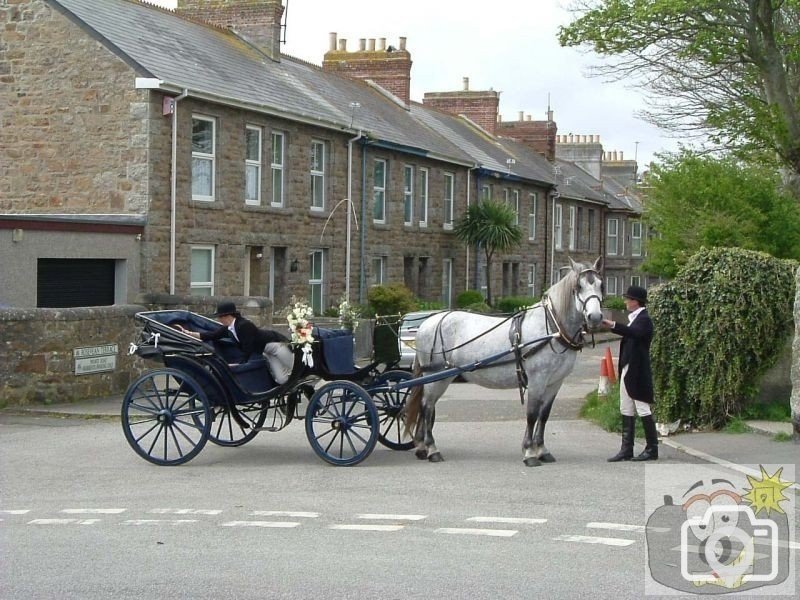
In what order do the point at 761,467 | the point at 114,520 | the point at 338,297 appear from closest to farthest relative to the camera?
the point at 114,520, the point at 761,467, the point at 338,297

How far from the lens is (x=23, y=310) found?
16.3 metres

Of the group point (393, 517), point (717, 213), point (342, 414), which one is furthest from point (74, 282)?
point (393, 517)

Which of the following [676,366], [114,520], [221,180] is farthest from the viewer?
[221,180]

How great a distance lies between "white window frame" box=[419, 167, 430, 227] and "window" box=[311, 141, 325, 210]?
6957 millimetres

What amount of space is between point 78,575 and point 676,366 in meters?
8.33

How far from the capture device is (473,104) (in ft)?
166

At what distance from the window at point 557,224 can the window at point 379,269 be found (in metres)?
17.5

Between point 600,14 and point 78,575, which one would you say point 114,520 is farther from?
point 600,14

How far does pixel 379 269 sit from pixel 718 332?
20406mm

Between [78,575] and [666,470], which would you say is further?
[666,470]

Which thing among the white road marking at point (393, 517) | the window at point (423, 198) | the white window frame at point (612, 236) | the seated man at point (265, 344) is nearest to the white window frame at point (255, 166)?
the window at point (423, 198)

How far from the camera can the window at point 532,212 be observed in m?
46.1

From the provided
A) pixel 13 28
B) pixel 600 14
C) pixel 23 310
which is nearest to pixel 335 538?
pixel 23 310

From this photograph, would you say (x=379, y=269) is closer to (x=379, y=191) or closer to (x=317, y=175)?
(x=379, y=191)
